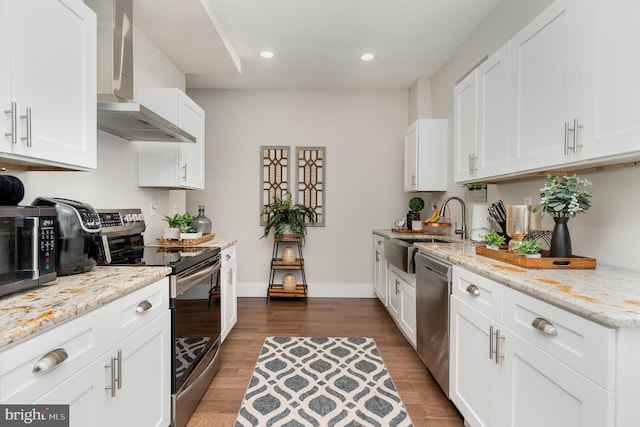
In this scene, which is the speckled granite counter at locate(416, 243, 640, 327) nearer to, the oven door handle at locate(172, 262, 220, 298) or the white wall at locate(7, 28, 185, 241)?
the oven door handle at locate(172, 262, 220, 298)

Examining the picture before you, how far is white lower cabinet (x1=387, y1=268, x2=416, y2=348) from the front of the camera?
267 centimetres

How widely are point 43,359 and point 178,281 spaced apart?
0.82 metres

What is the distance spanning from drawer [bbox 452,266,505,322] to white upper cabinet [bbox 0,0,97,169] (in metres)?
1.93

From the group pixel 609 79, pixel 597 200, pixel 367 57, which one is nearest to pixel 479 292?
pixel 597 200

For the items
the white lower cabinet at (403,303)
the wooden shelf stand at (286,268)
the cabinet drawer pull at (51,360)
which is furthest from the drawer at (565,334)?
the wooden shelf stand at (286,268)

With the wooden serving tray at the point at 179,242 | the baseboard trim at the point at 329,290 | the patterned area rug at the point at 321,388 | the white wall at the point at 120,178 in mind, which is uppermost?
the white wall at the point at 120,178

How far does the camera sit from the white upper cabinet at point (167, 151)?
8.48ft

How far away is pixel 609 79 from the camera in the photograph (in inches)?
47.9

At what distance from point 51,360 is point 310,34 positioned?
304 cm

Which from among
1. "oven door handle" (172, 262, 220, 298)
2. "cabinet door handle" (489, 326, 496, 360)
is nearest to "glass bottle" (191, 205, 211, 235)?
"oven door handle" (172, 262, 220, 298)

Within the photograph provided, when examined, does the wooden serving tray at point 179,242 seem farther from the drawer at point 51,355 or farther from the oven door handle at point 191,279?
the drawer at point 51,355

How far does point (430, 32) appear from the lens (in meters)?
2.96

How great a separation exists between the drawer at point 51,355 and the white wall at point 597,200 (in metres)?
2.21

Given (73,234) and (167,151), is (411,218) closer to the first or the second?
(167,151)
